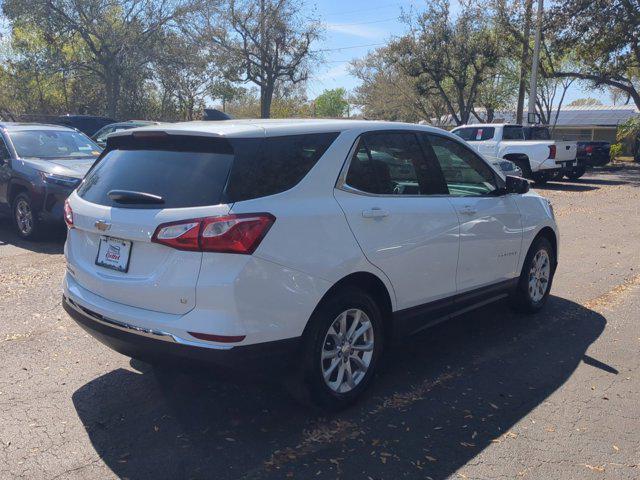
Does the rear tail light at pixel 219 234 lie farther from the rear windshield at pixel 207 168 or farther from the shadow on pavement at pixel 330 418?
the shadow on pavement at pixel 330 418

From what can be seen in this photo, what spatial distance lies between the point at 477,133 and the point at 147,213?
17.4 m

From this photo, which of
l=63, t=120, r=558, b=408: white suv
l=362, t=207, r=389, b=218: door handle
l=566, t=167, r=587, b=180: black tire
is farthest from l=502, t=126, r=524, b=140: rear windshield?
l=362, t=207, r=389, b=218: door handle

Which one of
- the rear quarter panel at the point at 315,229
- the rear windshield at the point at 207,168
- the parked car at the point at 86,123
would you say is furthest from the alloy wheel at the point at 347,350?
the parked car at the point at 86,123

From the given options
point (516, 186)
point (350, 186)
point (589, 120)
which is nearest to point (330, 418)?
point (350, 186)

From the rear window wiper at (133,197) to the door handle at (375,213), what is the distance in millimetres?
1268

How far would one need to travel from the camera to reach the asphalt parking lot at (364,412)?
3.31 metres

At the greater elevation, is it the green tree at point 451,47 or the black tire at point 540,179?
the green tree at point 451,47

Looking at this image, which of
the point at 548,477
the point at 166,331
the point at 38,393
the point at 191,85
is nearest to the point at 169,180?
the point at 166,331

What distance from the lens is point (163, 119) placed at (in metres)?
34.2

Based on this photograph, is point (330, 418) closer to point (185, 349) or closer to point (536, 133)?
point (185, 349)

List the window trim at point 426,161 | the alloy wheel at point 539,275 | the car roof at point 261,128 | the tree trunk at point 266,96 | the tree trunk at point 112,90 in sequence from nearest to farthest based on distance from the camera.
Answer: the car roof at point 261,128
the window trim at point 426,161
the alloy wheel at point 539,275
the tree trunk at point 112,90
the tree trunk at point 266,96

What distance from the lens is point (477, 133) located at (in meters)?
19.5

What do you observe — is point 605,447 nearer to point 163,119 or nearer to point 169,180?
point 169,180

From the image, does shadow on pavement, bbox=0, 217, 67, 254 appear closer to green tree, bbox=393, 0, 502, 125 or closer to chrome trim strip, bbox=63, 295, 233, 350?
→ chrome trim strip, bbox=63, 295, 233, 350
